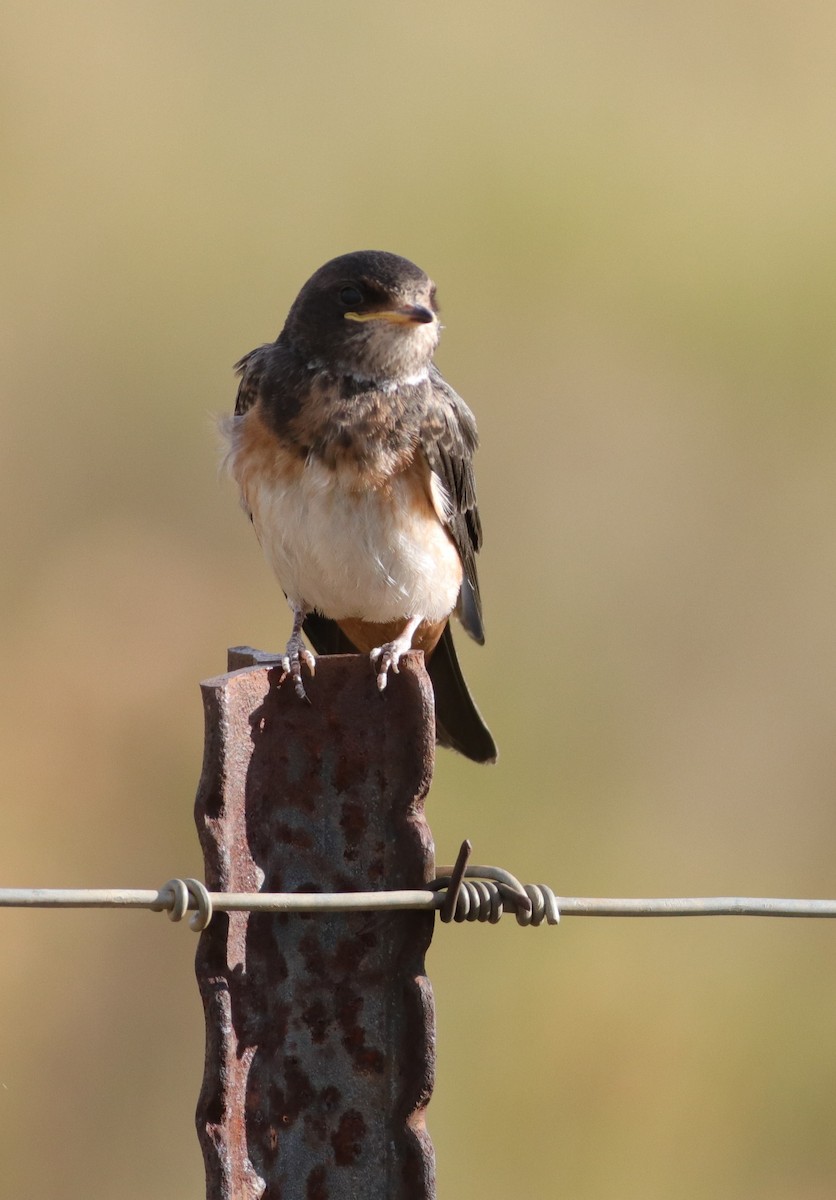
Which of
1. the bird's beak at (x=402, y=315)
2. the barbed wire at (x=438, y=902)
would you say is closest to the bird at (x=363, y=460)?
the bird's beak at (x=402, y=315)

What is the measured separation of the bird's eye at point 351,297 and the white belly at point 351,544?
1.61ft

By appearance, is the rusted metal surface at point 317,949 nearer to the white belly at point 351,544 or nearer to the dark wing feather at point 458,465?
the white belly at point 351,544

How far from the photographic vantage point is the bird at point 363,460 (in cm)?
441

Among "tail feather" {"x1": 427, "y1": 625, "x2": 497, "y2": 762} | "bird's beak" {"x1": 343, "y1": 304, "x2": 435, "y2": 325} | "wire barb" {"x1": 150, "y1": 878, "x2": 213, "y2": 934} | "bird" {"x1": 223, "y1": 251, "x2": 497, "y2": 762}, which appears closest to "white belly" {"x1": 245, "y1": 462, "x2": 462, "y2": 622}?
"bird" {"x1": 223, "y1": 251, "x2": 497, "y2": 762}

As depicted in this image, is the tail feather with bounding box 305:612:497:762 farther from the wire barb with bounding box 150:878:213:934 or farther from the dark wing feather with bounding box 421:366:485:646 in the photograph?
the wire barb with bounding box 150:878:213:934

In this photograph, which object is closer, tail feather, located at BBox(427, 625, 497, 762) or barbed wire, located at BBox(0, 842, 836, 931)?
barbed wire, located at BBox(0, 842, 836, 931)

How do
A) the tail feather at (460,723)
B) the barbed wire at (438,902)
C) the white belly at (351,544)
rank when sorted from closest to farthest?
the barbed wire at (438,902), the white belly at (351,544), the tail feather at (460,723)

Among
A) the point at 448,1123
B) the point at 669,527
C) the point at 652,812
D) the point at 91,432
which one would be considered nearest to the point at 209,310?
the point at 91,432

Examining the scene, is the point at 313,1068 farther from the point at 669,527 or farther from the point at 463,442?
the point at 669,527

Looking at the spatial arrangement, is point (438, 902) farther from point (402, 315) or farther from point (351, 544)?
point (402, 315)

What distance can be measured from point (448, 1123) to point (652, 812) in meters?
1.56

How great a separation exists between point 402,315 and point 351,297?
19 cm

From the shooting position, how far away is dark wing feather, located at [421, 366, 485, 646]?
14.8 feet

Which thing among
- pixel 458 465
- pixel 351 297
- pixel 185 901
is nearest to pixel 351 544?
pixel 458 465
